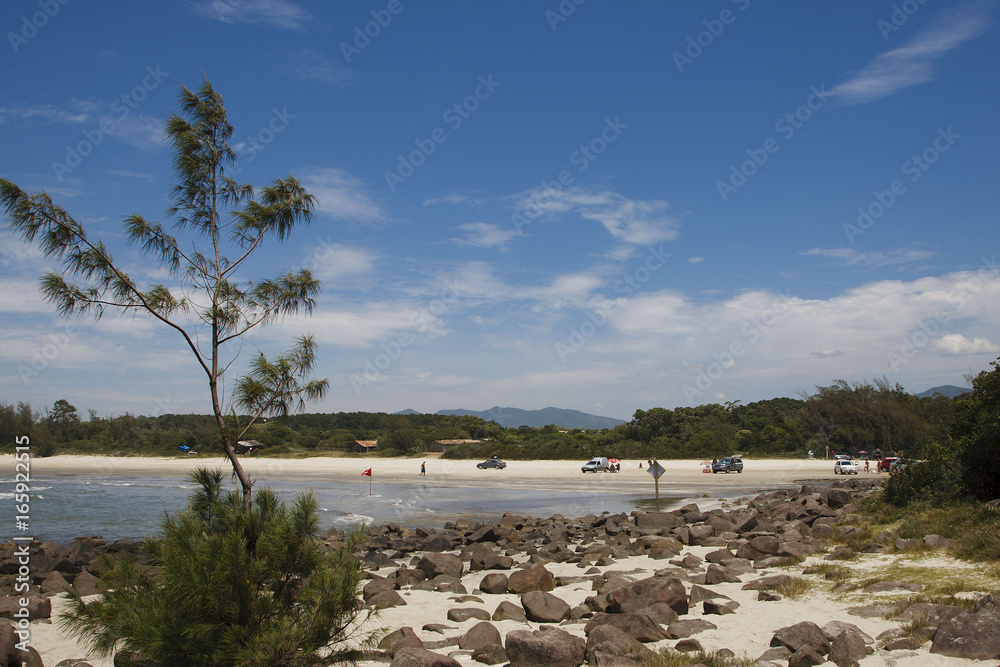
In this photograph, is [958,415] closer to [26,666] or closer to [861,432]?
[26,666]

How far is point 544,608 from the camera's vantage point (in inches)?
424

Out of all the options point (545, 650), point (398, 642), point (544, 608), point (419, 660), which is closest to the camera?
point (419, 660)

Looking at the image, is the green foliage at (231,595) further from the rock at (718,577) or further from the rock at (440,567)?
the rock at (440,567)

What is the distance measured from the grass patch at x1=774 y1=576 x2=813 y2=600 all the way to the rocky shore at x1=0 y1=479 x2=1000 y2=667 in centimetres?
4

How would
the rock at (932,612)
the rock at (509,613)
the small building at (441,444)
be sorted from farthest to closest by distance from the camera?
the small building at (441,444)
the rock at (509,613)
the rock at (932,612)

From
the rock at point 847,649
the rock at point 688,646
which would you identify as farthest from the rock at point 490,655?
the rock at point 847,649

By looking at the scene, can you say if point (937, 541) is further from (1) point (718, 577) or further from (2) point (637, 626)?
(2) point (637, 626)

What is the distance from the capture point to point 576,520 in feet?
92.0

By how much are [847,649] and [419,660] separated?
5125 millimetres

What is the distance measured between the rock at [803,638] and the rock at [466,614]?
4915 mm

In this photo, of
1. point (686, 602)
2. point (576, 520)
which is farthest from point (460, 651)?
point (576, 520)

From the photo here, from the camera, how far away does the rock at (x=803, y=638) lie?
25.0ft

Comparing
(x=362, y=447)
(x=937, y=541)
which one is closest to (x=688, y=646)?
(x=937, y=541)

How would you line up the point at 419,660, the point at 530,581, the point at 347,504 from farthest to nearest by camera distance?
the point at 347,504, the point at 530,581, the point at 419,660
